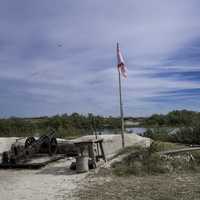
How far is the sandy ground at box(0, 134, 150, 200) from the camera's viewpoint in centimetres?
689

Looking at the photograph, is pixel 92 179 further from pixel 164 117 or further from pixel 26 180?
pixel 164 117

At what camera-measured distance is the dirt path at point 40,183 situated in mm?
6889

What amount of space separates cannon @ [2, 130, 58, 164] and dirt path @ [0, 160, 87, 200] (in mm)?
1035

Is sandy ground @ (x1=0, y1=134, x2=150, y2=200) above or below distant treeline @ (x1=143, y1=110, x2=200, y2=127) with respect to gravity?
below

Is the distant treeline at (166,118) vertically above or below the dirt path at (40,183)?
above

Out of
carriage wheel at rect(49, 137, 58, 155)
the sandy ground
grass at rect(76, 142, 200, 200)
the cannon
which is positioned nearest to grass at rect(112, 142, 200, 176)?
grass at rect(76, 142, 200, 200)

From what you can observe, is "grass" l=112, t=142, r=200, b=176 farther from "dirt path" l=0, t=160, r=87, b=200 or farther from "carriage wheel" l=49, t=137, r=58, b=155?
"carriage wheel" l=49, t=137, r=58, b=155

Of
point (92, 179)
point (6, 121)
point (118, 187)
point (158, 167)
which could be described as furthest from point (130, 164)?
point (6, 121)

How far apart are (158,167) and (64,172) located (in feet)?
8.30

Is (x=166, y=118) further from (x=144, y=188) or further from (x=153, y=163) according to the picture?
(x=144, y=188)

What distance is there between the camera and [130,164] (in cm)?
926

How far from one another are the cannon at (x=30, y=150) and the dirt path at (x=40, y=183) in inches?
40.7

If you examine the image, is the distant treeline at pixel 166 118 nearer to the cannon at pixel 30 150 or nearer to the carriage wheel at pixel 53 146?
the carriage wheel at pixel 53 146

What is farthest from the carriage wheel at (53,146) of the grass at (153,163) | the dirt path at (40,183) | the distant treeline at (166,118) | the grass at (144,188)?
the distant treeline at (166,118)
